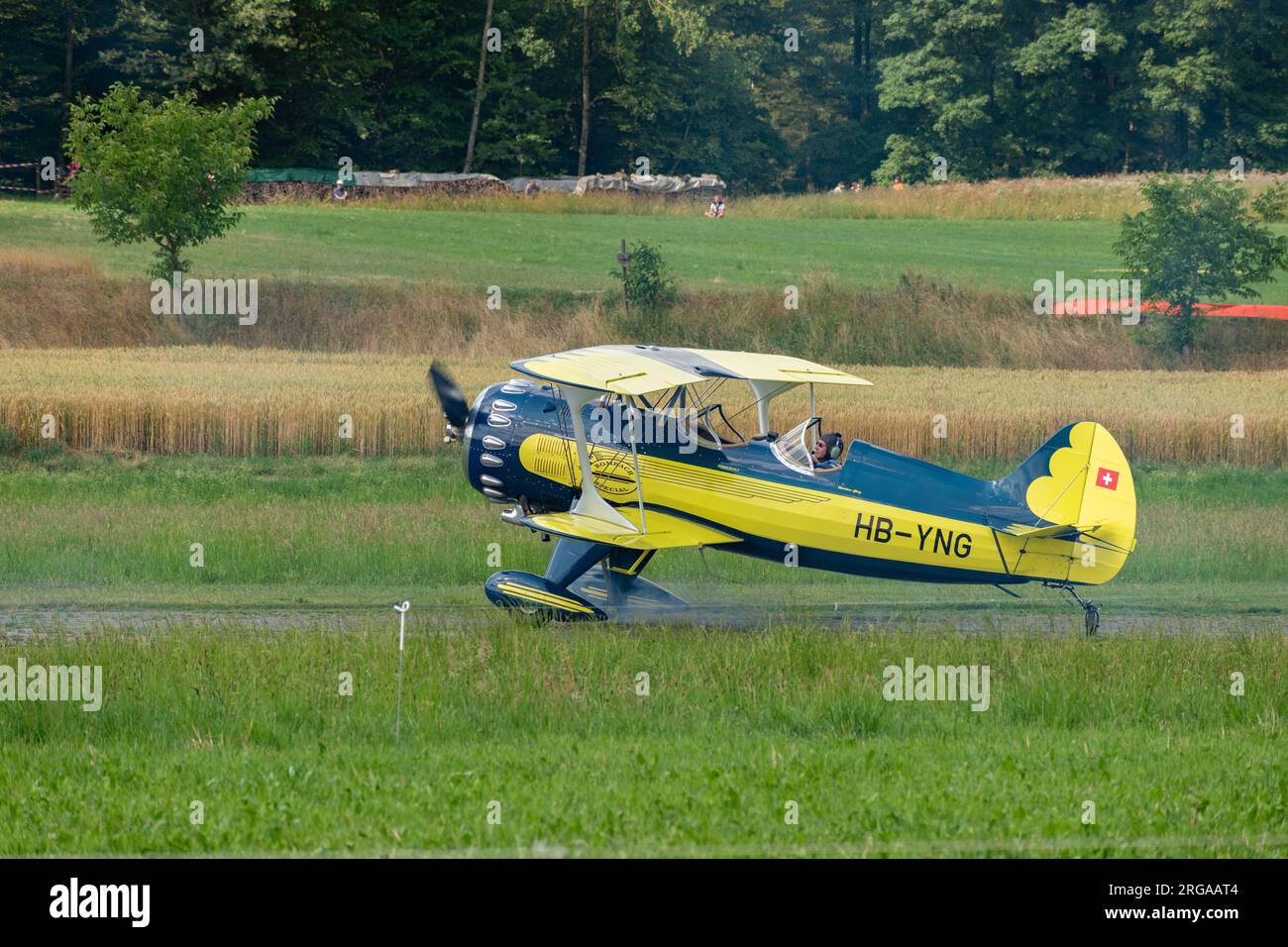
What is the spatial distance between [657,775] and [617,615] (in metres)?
6.99

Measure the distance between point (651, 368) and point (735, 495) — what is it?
1610mm

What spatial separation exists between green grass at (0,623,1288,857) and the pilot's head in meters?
2.65

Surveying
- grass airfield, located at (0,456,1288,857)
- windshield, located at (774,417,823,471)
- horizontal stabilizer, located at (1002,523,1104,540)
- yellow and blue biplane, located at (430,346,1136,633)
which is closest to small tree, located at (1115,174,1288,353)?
grass airfield, located at (0,456,1288,857)

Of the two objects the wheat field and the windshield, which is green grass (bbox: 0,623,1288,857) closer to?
the windshield

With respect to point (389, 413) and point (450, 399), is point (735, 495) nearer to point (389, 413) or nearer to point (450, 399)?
point (450, 399)

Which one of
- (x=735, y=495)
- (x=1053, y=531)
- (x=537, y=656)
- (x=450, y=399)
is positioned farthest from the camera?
(x=450, y=399)

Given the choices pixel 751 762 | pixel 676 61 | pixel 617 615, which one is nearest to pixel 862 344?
pixel 617 615

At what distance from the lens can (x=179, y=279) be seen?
36.6m

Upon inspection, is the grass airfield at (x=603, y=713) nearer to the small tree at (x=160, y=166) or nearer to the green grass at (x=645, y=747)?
the green grass at (x=645, y=747)

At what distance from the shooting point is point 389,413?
27375mm

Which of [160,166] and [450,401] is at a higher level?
[160,166]

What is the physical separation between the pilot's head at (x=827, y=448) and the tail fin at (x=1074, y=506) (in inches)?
67.4

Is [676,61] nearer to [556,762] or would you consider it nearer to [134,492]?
[134,492]

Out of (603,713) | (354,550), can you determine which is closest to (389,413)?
(354,550)
